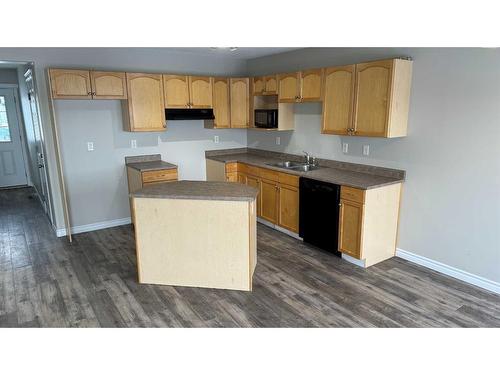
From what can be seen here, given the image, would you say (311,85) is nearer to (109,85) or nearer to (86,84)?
(109,85)

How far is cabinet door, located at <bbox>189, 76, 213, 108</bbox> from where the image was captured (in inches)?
196

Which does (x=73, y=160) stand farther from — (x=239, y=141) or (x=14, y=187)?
(x=14, y=187)

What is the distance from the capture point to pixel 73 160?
4.55 meters

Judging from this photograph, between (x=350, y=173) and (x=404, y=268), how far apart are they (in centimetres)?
118

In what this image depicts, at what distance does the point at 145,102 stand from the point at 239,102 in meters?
1.45

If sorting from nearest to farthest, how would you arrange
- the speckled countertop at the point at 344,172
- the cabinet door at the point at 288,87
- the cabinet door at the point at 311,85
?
the speckled countertop at the point at 344,172 → the cabinet door at the point at 311,85 → the cabinet door at the point at 288,87

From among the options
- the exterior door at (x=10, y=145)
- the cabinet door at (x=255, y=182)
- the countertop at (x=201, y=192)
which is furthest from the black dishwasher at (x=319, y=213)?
the exterior door at (x=10, y=145)

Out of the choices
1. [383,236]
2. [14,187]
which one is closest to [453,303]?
[383,236]

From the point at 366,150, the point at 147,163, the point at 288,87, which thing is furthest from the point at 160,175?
the point at 366,150

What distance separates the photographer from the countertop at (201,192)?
295 centimetres

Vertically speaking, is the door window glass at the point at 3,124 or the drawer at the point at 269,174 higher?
the door window glass at the point at 3,124

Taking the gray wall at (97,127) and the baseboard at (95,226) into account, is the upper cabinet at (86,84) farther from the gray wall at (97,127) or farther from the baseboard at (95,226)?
the baseboard at (95,226)

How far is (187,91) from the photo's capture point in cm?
493
